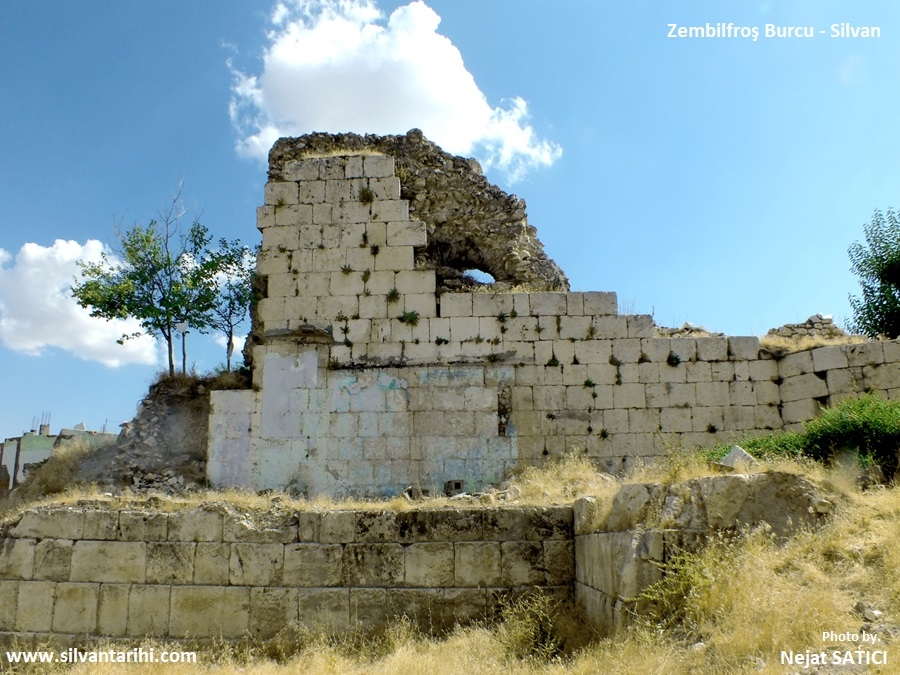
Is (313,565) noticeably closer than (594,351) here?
Yes

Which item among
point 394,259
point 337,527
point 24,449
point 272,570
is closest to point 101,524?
point 272,570

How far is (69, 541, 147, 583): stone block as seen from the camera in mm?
7562

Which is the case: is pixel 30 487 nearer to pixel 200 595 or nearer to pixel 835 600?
pixel 200 595

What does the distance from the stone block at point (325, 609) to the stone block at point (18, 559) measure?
10.2 feet

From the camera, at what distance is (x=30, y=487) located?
41.8 feet

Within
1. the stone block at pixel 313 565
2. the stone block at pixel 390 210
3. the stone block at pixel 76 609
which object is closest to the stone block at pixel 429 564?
the stone block at pixel 313 565

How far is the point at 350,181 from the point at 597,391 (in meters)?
5.90

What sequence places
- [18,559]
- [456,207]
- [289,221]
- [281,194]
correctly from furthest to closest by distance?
[456,207] < [281,194] < [289,221] < [18,559]

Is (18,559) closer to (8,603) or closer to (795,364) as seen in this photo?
(8,603)

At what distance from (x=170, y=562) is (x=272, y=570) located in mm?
1131

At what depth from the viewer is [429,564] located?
731cm

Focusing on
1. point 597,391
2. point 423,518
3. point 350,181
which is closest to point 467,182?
point 350,181

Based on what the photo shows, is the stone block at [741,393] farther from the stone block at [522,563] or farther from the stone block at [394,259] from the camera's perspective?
the stone block at [522,563]

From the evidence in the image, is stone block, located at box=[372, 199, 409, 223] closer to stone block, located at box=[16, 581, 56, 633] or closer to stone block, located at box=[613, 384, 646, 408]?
stone block, located at box=[613, 384, 646, 408]
